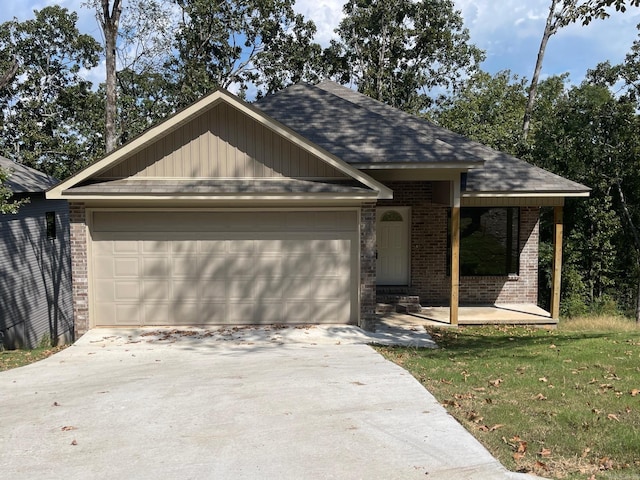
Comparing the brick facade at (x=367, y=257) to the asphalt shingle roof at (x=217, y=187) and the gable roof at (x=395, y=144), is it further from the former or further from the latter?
the gable roof at (x=395, y=144)

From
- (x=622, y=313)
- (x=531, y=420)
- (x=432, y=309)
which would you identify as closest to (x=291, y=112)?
(x=432, y=309)

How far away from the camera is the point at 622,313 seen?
20469 mm

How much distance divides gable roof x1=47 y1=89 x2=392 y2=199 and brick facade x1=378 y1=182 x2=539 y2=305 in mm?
4070

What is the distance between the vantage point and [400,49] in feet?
112

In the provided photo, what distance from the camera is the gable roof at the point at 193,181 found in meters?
10.6

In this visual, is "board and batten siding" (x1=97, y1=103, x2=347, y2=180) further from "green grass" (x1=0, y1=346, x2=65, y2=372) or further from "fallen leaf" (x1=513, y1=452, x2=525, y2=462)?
"fallen leaf" (x1=513, y1=452, x2=525, y2=462)

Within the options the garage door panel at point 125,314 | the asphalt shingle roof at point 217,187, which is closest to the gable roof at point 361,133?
the asphalt shingle roof at point 217,187

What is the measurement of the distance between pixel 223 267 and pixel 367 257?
2.91 metres

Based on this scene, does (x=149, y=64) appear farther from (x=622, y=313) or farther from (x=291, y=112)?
(x=622, y=313)

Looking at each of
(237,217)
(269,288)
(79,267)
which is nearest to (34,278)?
(79,267)

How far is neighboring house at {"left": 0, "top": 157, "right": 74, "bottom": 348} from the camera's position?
15.6m

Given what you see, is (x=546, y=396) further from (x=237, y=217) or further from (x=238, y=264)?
(x=237, y=217)

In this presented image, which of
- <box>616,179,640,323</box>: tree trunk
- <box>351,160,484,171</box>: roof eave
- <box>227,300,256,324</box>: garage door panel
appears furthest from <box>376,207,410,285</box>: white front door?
<box>616,179,640,323</box>: tree trunk

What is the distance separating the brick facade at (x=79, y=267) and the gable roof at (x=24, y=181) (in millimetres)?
5012
